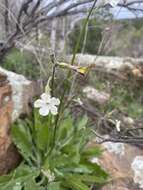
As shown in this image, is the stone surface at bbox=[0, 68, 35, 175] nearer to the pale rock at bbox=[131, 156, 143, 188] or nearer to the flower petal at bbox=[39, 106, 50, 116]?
the pale rock at bbox=[131, 156, 143, 188]

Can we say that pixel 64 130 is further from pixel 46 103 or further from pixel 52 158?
pixel 46 103

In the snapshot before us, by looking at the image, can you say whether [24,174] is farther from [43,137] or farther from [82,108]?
[82,108]

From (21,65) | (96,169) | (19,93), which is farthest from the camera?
(21,65)

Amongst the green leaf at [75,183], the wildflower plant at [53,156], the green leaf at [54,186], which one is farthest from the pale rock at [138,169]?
the green leaf at [54,186]

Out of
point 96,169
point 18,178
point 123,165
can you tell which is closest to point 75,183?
point 96,169

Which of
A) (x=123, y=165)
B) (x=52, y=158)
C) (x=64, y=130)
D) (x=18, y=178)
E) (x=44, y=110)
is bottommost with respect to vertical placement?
(x=123, y=165)

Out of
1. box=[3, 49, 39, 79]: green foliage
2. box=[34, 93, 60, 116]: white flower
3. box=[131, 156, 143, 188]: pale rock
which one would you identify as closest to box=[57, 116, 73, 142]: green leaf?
box=[131, 156, 143, 188]: pale rock
